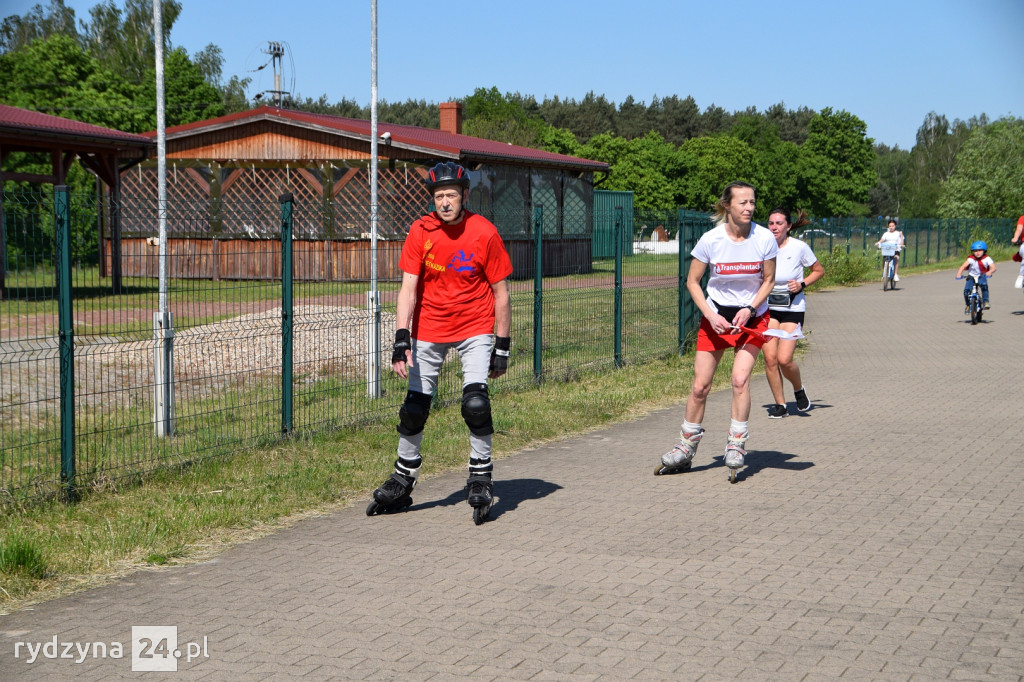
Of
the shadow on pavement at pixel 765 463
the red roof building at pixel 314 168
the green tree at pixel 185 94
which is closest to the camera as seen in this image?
the shadow on pavement at pixel 765 463

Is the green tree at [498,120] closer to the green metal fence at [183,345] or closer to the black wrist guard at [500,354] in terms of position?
the green metal fence at [183,345]

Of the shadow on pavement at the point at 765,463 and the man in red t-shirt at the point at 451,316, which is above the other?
the man in red t-shirt at the point at 451,316

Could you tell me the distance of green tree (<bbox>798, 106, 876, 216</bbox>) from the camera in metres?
107

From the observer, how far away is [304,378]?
32.7 feet

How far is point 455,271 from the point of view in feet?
21.9

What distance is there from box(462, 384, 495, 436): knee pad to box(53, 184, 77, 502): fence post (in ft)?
7.89

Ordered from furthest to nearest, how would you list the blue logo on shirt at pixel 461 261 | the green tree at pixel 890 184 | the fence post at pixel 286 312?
the green tree at pixel 890 184 < the fence post at pixel 286 312 < the blue logo on shirt at pixel 461 261

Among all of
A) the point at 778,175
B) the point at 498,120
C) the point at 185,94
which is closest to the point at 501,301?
the point at 185,94

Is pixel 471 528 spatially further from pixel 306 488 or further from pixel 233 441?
pixel 233 441

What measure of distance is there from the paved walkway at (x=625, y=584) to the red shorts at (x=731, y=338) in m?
0.94

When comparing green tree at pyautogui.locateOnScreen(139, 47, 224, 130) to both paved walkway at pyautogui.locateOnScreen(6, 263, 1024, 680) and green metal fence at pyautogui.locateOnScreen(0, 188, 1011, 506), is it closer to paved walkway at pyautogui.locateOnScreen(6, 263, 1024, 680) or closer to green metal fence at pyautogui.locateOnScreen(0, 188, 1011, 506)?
green metal fence at pyautogui.locateOnScreen(0, 188, 1011, 506)

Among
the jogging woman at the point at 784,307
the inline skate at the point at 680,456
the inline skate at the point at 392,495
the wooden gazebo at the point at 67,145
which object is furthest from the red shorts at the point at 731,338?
the wooden gazebo at the point at 67,145

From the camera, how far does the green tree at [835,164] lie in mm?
107250

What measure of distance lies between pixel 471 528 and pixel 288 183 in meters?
22.7
